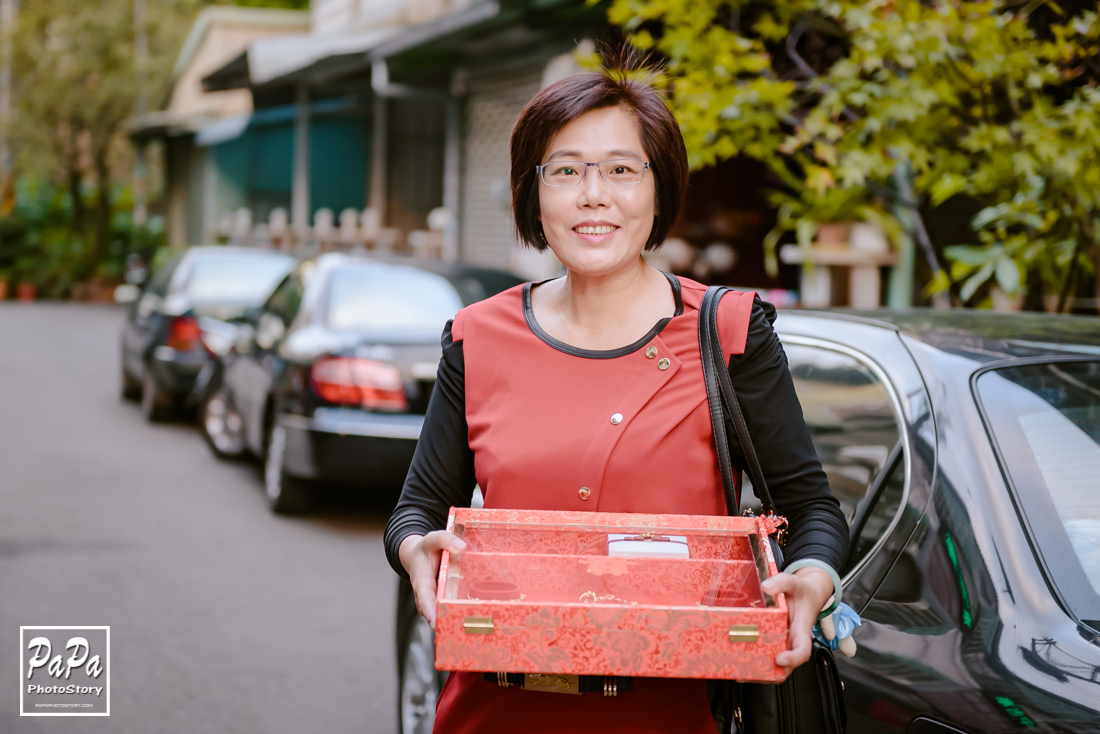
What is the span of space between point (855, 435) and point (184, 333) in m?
8.69

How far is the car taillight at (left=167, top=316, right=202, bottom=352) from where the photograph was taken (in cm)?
1057

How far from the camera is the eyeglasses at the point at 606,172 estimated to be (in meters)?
2.05

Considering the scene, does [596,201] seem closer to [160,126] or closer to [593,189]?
[593,189]

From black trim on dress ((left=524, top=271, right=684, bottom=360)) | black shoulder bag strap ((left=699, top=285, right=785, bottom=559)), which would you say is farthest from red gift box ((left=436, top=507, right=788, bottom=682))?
black trim on dress ((left=524, top=271, right=684, bottom=360))

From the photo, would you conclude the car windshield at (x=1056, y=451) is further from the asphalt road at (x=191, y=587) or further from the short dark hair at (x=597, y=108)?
the asphalt road at (x=191, y=587)

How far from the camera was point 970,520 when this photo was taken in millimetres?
2328

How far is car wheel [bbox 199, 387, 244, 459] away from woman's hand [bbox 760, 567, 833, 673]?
7.54m

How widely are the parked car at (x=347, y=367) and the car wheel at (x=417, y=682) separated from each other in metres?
3.12

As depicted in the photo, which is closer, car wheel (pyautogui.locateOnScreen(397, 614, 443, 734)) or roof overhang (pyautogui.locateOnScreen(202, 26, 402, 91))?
car wheel (pyautogui.locateOnScreen(397, 614, 443, 734))

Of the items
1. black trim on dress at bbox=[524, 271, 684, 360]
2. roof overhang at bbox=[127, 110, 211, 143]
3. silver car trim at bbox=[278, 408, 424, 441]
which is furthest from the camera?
roof overhang at bbox=[127, 110, 211, 143]

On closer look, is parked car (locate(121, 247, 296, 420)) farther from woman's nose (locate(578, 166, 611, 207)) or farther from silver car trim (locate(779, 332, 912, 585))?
woman's nose (locate(578, 166, 611, 207))

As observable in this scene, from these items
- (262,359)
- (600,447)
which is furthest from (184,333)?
(600,447)

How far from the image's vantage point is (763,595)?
5.73 feet

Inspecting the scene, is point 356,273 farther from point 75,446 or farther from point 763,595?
point 763,595
